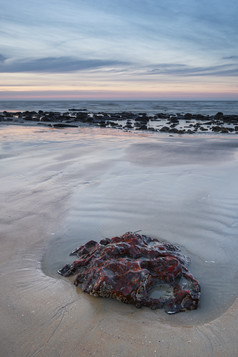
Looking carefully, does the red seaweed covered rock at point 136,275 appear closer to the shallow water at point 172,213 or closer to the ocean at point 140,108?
the shallow water at point 172,213

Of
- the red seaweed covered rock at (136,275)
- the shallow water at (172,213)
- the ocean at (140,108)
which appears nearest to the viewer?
the red seaweed covered rock at (136,275)

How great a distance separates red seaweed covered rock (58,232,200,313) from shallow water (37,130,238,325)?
13 cm

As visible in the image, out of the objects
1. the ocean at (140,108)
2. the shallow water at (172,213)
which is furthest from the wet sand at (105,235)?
the ocean at (140,108)

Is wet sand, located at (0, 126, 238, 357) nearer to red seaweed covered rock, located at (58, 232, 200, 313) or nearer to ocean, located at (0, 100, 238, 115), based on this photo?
red seaweed covered rock, located at (58, 232, 200, 313)

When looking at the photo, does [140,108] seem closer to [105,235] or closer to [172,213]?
[172,213]

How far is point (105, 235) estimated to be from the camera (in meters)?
4.02

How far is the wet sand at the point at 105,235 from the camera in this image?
2330 millimetres

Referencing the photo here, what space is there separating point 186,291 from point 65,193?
3489 millimetres

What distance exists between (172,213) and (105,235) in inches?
50.2

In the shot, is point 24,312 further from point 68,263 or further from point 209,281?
point 209,281

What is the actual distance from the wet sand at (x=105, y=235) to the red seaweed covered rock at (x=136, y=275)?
95mm

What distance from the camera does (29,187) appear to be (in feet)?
19.5

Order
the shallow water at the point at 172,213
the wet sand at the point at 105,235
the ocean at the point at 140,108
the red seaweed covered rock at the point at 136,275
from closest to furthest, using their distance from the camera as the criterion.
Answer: the wet sand at the point at 105,235
the red seaweed covered rock at the point at 136,275
the shallow water at the point at 172,213
the ocean at the point at 140,108

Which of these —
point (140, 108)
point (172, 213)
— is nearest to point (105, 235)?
point (172, 213)
